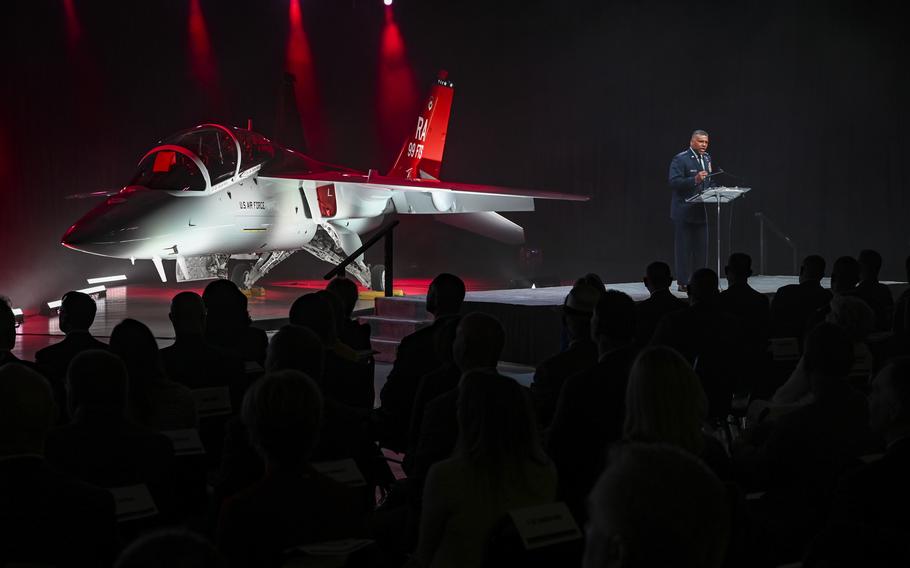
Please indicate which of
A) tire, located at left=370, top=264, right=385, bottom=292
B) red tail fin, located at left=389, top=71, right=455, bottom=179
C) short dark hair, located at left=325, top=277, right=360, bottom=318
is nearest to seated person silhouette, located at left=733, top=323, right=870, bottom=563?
short dark hair, located at left=325, top=277, right=360, bottom=318

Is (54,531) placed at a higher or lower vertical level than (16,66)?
lower

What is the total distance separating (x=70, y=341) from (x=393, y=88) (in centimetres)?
1590

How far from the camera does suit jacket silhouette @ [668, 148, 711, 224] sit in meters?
9.30

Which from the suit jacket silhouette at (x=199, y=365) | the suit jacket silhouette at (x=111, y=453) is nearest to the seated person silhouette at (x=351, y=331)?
the suit jacket silhouette at (x=199, y=365)

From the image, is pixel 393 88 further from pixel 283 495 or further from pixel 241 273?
pixel 283 495

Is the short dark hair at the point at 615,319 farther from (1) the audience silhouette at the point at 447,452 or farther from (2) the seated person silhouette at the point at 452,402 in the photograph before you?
(2) the seated person silhouette at the point at 452,402

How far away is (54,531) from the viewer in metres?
2.05

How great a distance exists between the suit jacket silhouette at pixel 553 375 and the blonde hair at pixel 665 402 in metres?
1.44

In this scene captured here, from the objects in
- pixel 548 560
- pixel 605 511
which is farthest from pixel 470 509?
pixel 605 511

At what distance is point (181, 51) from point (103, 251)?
22.3ft

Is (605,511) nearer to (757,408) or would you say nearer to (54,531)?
(54,531)

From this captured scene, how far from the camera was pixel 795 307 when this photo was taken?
621 centimetres

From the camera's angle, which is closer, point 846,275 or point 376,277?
point 846,275

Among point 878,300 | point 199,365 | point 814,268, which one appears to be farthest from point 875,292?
point 199,365
